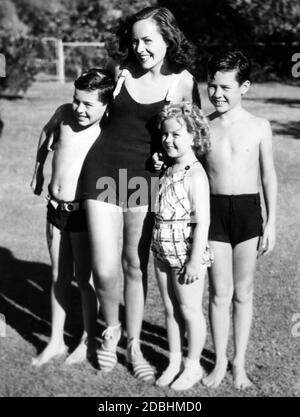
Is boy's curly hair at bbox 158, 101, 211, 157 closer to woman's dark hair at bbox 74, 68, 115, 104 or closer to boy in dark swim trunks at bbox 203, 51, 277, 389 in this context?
boy in dark swim trunks at bbox 203, 51, 277, 389

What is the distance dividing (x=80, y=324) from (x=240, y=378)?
125 centimetres

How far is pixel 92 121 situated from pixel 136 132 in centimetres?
32

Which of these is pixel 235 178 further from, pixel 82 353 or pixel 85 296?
pixel 82 353

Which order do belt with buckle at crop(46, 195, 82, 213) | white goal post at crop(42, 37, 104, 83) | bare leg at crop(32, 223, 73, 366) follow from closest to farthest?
belt with buckle at crop(46, 195, 82, 213) → bare leg at crop(32, 223, 73, 366) → white goal post at crop(42, 37, 104, 83)

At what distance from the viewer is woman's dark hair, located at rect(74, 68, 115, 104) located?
3480mm

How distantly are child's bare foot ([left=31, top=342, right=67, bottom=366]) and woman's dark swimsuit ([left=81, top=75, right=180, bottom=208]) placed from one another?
953mm

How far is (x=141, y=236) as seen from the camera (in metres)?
3.46

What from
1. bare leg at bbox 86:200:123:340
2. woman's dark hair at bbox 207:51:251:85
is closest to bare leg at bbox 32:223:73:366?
bare leg at bbox 86:200:123:340

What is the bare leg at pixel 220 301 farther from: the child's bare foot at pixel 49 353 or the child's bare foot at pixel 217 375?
the child's bare foot at pixel 49 353

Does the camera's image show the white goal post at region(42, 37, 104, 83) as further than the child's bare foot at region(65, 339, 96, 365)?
Yes

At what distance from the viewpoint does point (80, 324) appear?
437 centimetres

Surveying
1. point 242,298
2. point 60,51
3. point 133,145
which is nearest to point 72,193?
point 133,145
